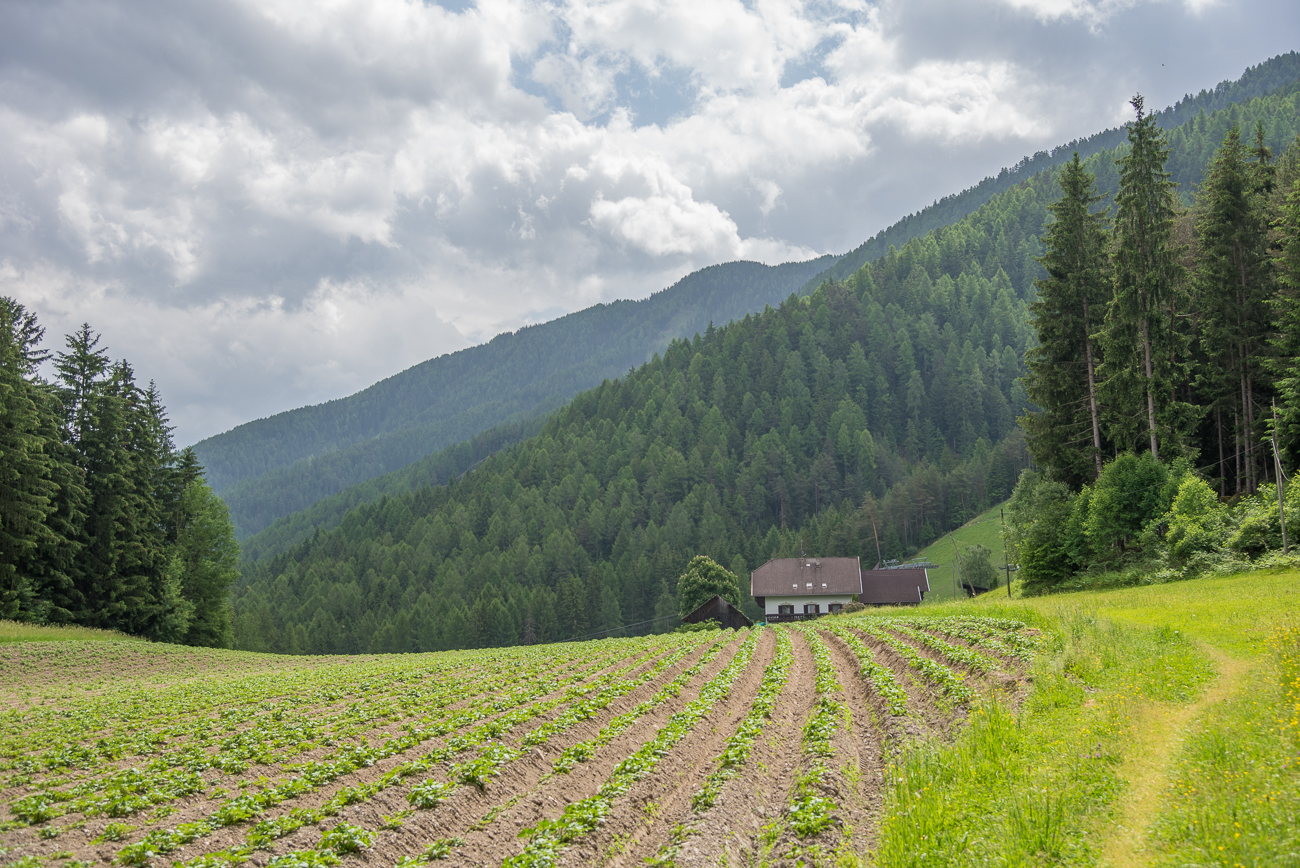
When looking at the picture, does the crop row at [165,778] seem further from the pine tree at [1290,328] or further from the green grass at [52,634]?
the pine tree at [1290,328]

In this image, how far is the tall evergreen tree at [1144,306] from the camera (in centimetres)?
4034

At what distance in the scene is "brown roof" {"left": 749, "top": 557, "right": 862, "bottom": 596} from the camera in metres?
94.7

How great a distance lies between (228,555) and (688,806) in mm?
68072

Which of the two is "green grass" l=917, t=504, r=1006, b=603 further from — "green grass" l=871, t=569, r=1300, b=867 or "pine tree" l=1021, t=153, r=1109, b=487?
"green grass" l=871, t=569, r=1300, b=867

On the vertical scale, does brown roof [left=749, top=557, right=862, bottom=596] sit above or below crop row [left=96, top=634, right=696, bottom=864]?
below

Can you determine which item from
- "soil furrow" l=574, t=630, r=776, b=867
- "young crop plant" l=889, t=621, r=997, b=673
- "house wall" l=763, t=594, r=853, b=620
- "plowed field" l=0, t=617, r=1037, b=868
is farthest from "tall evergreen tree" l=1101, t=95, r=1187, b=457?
"house wall" l=763, t=594, r=853, b=620

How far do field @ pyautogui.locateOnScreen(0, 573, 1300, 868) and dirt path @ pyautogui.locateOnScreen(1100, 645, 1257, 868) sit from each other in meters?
0.05

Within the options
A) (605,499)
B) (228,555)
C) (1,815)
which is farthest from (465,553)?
(1,815)

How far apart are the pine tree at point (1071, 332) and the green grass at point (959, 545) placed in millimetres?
44678

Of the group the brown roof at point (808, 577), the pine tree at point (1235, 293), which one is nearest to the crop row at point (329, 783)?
the pine tree at point (1235, 293)

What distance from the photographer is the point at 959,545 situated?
4321 inches

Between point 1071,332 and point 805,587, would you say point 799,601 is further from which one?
point 1071,332

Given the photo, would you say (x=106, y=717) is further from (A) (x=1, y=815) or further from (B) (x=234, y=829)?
(B) (x=234, y=829)

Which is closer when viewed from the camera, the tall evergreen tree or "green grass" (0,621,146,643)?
"green grass" (0,621,146,643)
